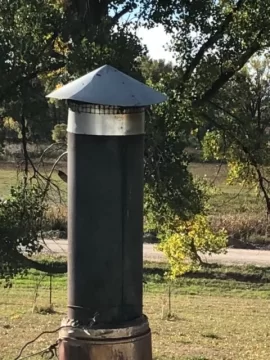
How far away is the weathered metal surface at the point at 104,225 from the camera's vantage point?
4.49 ft

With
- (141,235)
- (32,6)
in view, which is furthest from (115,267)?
(32,6)

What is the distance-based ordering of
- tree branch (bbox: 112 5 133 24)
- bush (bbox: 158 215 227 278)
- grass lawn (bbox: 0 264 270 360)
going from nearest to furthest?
1. tree branch (bbox: 112 5 133 24)
2. grass lawn (bbox: 0 264 270 360)
3. bush (bbox: 158 215 227 278)

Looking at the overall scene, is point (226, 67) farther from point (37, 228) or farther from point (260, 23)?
point (37, 228)

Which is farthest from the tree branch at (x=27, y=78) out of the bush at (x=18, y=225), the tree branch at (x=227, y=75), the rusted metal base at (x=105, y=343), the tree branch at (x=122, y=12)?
the rusted metal base at (x=105, y=343)

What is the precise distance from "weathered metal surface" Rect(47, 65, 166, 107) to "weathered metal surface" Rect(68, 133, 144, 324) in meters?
0.07

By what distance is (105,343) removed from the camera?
1.36 metres

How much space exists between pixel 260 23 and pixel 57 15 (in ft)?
7.25

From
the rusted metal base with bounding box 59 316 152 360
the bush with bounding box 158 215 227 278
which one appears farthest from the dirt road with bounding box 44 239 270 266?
the rusted metal base with bounding box 59 316 152 360

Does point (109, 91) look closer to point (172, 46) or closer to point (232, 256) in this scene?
point (172, 46)

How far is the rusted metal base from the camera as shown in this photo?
1.36 m

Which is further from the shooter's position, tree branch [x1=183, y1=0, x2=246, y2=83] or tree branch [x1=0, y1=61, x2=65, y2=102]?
tree branch [x1=183, y1=0, x2=246, y2=83]

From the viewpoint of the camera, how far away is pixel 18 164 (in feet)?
29.3

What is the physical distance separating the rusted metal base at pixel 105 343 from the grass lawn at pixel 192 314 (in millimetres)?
4193

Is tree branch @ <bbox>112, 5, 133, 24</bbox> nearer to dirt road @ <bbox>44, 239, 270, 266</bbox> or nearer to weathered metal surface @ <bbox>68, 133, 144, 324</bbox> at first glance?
weathered metal surface @ <bbox>68, 133, 144, 324</bbox>
